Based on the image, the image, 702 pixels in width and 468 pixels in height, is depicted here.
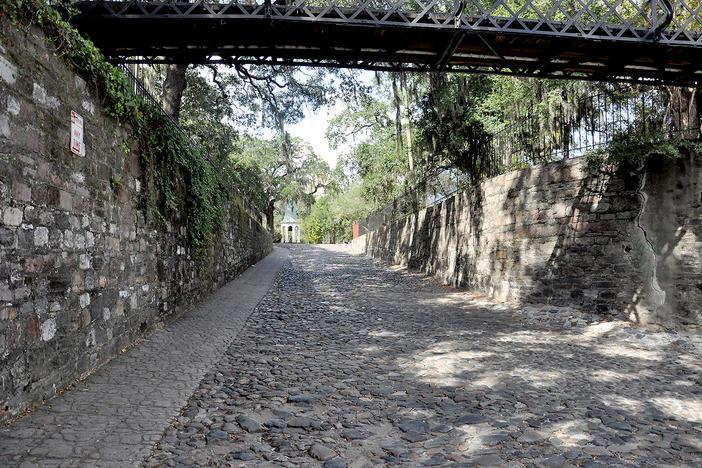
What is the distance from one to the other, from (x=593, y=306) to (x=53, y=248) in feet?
23.2

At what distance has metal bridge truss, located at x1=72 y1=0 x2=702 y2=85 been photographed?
6.22 m

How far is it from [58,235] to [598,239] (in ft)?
23.3

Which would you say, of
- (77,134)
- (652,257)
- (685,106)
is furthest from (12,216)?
(685,106)

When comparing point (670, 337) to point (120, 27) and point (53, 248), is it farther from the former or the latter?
point (120, 27)

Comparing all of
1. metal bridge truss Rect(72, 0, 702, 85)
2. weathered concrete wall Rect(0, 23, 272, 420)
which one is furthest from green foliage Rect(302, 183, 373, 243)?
weathered concrete wall Rect(0, 23, 272, 420)

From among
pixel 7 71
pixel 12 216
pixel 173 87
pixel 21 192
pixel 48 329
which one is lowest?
Result: pixel 48 329

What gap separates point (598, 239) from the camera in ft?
22.2

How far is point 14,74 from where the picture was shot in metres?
2.89

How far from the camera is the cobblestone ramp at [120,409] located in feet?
7.95

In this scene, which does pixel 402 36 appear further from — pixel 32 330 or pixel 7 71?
pixel 32 330

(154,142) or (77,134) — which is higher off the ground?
(154,142)

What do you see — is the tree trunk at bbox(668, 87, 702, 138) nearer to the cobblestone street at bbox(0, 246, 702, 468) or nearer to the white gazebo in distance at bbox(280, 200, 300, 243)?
the cobblestone street at bbox(0, 246, 702, 468)

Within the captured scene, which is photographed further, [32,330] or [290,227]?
[290,227]

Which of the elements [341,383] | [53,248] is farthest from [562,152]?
[53,248]
